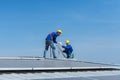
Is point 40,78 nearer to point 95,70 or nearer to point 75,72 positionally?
point 75,72

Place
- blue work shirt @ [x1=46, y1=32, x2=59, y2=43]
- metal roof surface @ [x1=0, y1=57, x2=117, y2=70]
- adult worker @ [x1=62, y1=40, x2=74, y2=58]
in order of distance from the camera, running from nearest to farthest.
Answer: metal roof surface @ [x1=0, y1=57, x2=117, y2=70], blue work shirt @ [x1=46, y1=32, x2=59, y2=43], adult worker @ [x1=62, y1=40, x2=74, y2=58]

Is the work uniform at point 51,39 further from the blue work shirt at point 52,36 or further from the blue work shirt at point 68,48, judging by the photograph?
the blue work shirt at point 68,48

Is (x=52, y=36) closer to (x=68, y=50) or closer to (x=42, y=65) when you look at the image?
(x=68, y=50)

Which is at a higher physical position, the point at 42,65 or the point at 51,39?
the point at 51,39

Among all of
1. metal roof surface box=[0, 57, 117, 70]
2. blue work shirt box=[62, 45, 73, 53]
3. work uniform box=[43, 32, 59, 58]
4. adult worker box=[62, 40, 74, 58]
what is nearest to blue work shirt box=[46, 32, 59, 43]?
work uniform box=[43, 32, 59, 58]

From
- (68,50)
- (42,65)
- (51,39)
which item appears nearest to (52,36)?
(51,39)

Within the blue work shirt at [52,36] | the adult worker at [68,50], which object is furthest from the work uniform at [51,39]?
the adult worker at [68,50]

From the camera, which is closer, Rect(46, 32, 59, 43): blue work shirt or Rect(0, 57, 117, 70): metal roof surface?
Rect(0, 57, 117, 70): metal roof surface

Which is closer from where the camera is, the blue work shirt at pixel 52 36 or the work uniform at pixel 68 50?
the blue work shirt at pixel 52 36

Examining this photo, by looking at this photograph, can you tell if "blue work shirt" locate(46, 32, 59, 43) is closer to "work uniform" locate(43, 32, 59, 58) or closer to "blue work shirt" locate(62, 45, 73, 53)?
"work uniform" locate(43, 32, 59, 58)

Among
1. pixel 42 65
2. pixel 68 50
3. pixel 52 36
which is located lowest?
pixel 42 65

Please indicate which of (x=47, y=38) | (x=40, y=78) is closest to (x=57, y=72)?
(x=40, y=78)

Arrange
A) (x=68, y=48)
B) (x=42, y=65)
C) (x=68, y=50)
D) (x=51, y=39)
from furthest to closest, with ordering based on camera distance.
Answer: (x=68, y=48)
(x=68, y=50)
(x=51, y=39)
(x=42, y=65)

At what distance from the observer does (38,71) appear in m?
15.3
